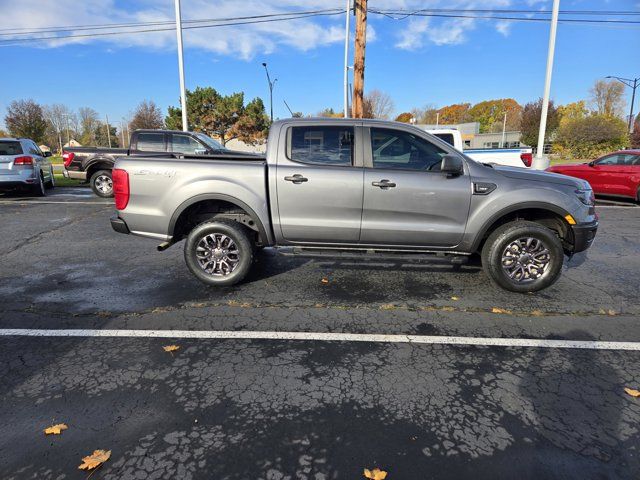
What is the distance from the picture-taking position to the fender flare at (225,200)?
15.6ft

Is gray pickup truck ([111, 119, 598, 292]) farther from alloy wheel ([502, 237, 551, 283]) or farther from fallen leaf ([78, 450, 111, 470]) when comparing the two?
fallen leaf ([78, 450, 111, 470])

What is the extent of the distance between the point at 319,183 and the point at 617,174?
39.3ft

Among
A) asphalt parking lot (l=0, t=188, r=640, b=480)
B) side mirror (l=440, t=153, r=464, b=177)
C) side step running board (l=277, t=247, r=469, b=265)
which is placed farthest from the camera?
side step running board (l=277, t=247, r=469, b=265)

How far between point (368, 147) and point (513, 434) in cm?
327

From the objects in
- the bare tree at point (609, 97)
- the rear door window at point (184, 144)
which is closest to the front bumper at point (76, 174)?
the rear door window at point (184, 144)

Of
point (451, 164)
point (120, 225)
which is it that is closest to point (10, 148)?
point (120, 225)

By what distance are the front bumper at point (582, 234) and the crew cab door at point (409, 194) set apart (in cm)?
129

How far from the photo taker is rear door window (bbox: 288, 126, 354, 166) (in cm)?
482

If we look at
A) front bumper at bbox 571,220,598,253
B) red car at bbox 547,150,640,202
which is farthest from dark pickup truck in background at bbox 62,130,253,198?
red car at bbox 547,150,640,202

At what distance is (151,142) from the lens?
11750 millimetres

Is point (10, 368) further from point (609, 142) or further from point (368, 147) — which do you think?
point (609, 142)

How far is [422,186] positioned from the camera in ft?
15.3

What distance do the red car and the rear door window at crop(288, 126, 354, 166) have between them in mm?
11520

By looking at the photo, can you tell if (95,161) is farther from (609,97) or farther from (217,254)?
(609,97)
